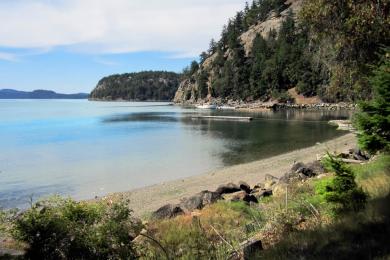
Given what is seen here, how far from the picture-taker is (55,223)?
8.84m

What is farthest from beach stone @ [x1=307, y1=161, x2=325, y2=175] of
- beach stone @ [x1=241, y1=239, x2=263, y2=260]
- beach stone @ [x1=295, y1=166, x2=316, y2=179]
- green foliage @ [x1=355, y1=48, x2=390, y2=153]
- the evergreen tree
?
the evergreen tree

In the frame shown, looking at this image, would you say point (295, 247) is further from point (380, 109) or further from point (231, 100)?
point (231, 100)

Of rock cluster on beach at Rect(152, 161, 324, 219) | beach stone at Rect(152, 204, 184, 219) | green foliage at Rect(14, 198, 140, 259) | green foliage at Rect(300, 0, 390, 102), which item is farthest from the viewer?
green foliage at Rect(300, 0, 390, 102)

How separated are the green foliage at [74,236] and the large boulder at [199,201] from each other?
29.8 ft

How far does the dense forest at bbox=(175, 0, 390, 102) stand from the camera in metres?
18.0

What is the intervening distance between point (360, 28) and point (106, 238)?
1379 cm

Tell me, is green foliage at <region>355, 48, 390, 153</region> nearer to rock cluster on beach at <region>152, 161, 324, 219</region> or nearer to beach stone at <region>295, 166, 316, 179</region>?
rock cluster on beach at <region>152, 161, 324, 219</region>

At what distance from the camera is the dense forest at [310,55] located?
18.0 metres

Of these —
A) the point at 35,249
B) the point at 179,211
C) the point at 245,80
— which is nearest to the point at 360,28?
the point at 179,211

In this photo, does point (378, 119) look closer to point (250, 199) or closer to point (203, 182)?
point (250, 199)

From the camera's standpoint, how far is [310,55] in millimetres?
23516

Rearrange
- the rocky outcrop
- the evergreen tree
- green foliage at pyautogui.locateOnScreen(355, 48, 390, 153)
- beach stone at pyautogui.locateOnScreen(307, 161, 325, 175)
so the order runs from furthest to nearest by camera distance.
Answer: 1. the rocky outcrop
2. the evergreen tree
3. beach stone at pyautogui.locateOnScreen(307, 161, 325, 175)
4. green foliage at pyautogui.locateOnScreen(355, 48, 390, 153)

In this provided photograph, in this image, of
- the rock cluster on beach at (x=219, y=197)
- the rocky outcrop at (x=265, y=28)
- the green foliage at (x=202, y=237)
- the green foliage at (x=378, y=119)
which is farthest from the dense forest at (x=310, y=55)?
the green foliage at (x=202, y=237)

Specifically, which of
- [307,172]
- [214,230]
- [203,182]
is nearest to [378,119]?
[214,230]
